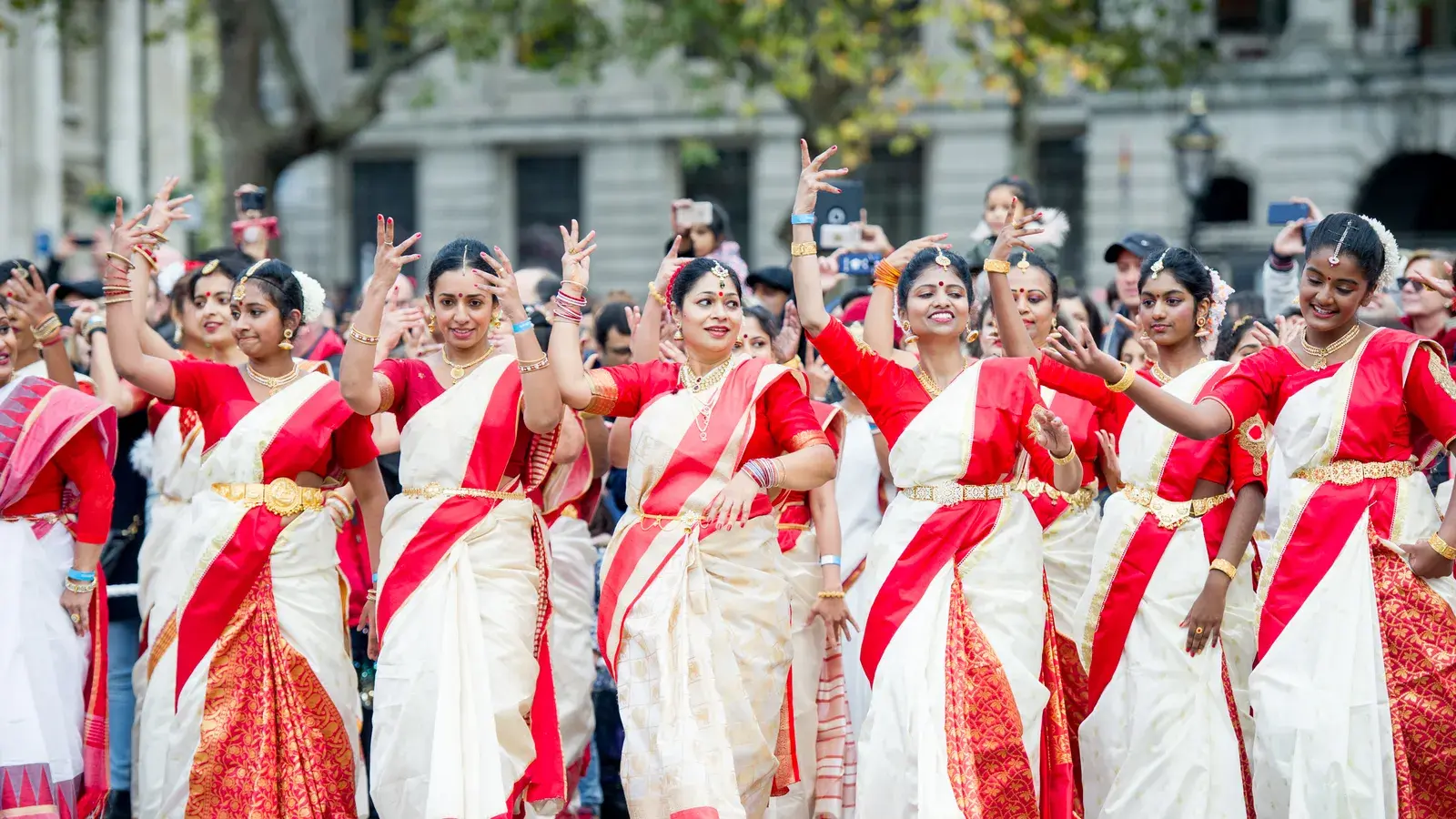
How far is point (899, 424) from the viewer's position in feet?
19.0

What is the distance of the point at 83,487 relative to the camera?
6285mm

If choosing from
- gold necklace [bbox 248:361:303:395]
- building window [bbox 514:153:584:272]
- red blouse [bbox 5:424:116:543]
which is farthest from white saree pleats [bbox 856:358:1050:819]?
building window [bbox 514:153:584:272]

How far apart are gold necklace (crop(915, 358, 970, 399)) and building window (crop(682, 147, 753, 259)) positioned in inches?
813

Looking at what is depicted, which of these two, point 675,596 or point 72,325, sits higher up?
point 72,325

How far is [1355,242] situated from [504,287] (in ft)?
8.78

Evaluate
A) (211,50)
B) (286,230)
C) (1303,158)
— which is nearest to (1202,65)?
(1303,158)

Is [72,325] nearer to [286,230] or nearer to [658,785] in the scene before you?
[658,785]

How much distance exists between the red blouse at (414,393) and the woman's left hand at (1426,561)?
2.88 meters

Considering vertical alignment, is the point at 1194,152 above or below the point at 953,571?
above

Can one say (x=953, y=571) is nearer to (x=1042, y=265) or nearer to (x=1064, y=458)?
(x=1064, y=458)

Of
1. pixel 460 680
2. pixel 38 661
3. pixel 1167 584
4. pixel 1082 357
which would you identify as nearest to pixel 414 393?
pixel 460 680

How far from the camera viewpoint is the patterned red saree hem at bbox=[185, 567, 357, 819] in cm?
586

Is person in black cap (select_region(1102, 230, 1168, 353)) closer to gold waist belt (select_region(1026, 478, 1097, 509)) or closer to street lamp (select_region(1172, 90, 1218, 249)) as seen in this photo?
gold waist belt (select_region(1026, 478, 1097, 509))

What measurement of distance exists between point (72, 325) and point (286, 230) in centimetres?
2027
